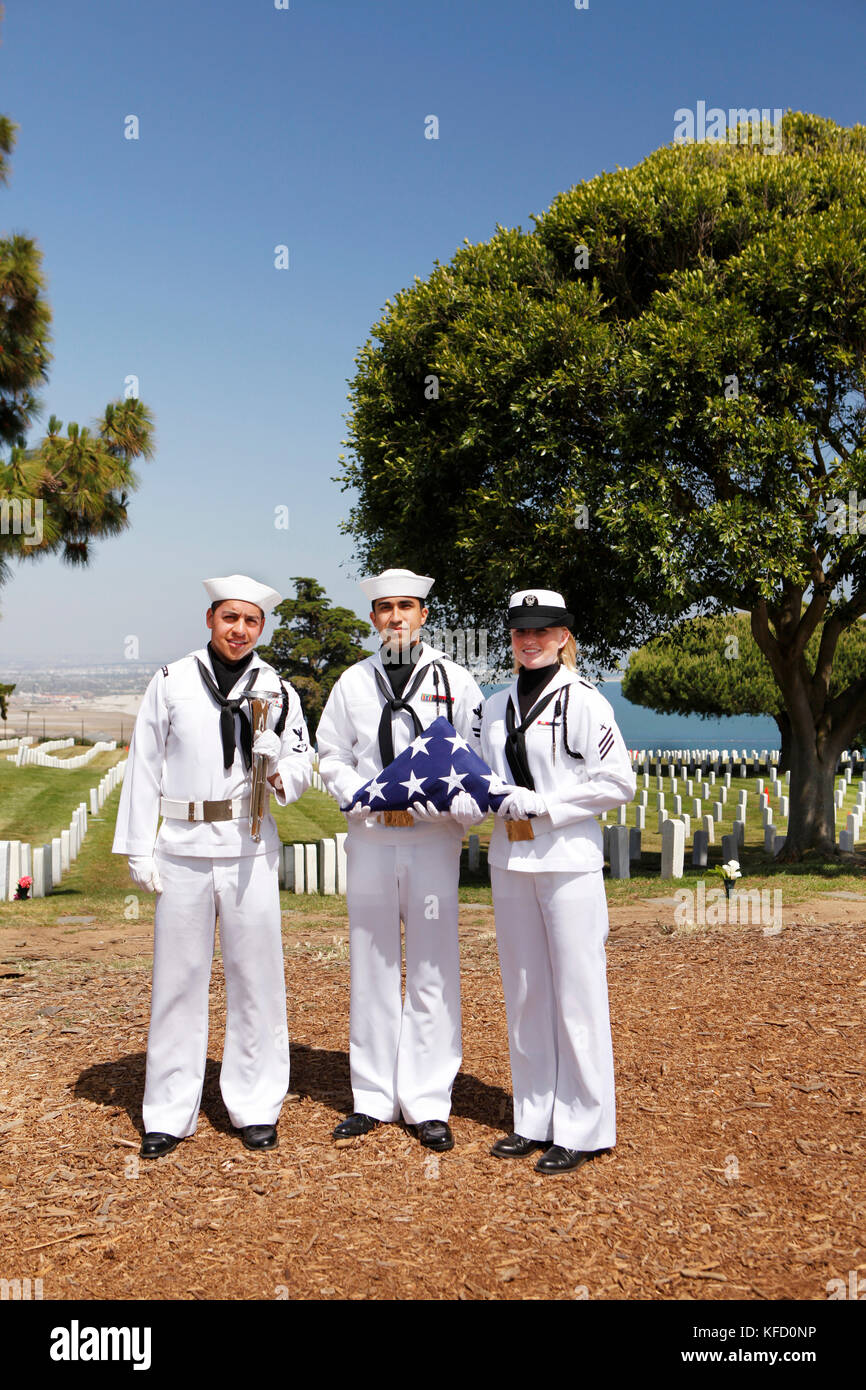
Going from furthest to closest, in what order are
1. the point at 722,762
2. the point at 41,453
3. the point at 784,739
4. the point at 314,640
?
the point at 314,640
the point at 722,762
the point at 784,739
the point at 41,453

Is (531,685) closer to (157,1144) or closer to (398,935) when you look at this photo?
(398,935)

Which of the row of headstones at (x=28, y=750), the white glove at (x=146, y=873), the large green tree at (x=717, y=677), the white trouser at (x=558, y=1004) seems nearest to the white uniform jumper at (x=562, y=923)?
the white trouser at (x=558, y=1004)

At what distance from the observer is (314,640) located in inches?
2083

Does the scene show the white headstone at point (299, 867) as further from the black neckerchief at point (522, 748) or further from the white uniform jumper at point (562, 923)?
the black neckerchief at point (522, 748)

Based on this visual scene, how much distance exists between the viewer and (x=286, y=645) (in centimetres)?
5234

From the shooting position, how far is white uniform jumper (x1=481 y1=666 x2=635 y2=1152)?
14.7 ft

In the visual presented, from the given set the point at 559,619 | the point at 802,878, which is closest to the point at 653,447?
the point at 802,878

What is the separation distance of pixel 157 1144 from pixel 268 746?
1.84 m

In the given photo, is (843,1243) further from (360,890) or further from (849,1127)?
(360,890)

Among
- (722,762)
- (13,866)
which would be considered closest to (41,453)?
(13,866)

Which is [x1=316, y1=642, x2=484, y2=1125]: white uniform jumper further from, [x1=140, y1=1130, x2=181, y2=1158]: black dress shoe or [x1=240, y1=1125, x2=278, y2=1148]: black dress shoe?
[x1=140, y1=1130, x2=181, y2=1158]: black dress shoe

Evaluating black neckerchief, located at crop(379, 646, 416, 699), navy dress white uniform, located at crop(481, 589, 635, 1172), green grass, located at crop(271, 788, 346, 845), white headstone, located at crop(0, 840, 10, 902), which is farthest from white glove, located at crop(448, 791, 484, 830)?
green grass, located at crop(271, 788, 346, 845)

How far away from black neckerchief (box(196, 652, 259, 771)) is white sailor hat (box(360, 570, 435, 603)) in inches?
27.5

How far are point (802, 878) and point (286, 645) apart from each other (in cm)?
4111
